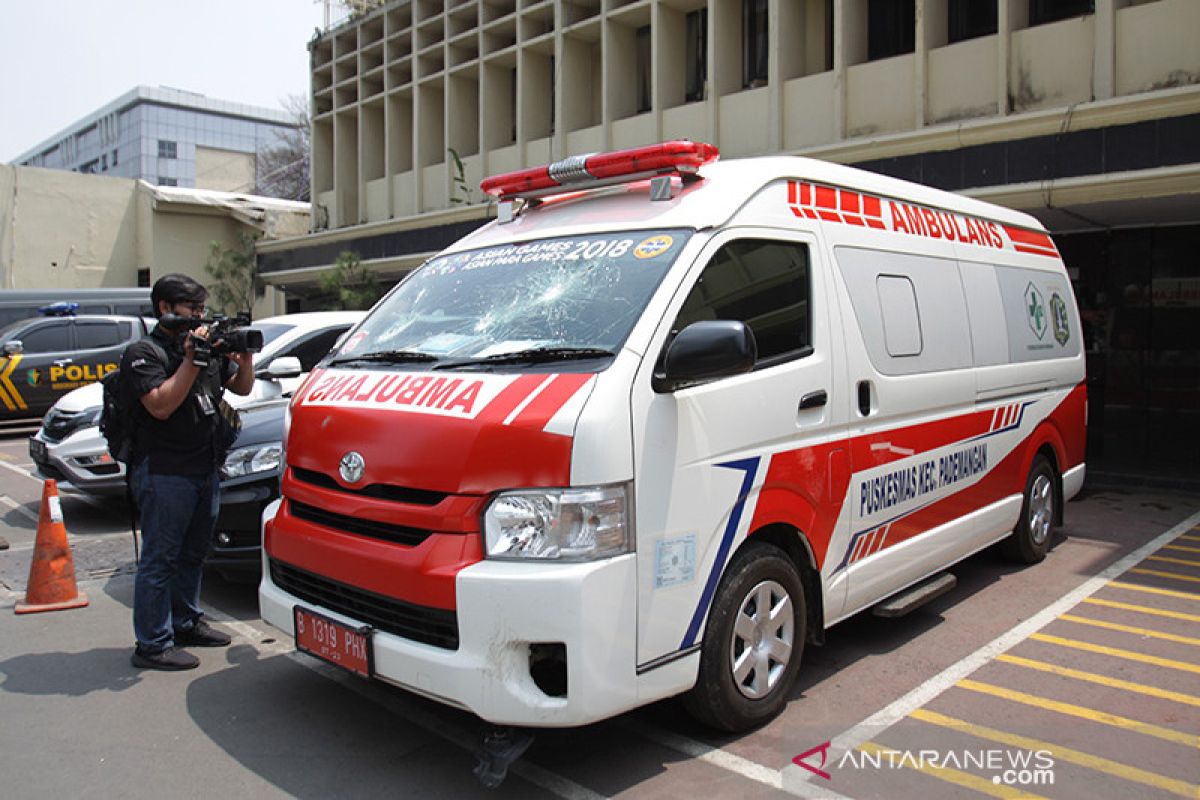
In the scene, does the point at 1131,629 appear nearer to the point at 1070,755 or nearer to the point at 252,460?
the point at 1070,755

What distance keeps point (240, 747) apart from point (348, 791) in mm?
660

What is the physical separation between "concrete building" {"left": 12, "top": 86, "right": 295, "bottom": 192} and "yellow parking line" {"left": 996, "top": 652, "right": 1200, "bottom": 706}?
83906 mm

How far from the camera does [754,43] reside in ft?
46.7

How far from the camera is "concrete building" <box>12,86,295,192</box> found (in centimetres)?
8506

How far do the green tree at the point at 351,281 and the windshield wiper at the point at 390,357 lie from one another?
50.4 feet

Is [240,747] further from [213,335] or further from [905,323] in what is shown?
[905,323]

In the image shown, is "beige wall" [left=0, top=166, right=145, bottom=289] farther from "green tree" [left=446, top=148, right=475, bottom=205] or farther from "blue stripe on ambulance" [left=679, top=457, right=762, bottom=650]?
"blue stripe on ambulance" [left=679, top=457, right=762, bottom=650]

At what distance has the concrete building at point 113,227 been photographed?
2592 centimetres

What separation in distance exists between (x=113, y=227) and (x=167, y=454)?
2678 centimetres

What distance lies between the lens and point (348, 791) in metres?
3.29

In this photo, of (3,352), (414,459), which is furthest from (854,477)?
(3,352)

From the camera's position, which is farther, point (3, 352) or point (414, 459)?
A: point (3, 352)

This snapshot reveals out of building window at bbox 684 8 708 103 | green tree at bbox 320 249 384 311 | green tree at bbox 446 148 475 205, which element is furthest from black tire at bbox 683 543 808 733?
green tree at bbox 320 249 384 311

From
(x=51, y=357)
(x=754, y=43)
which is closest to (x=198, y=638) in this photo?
(x=51, y=357)
